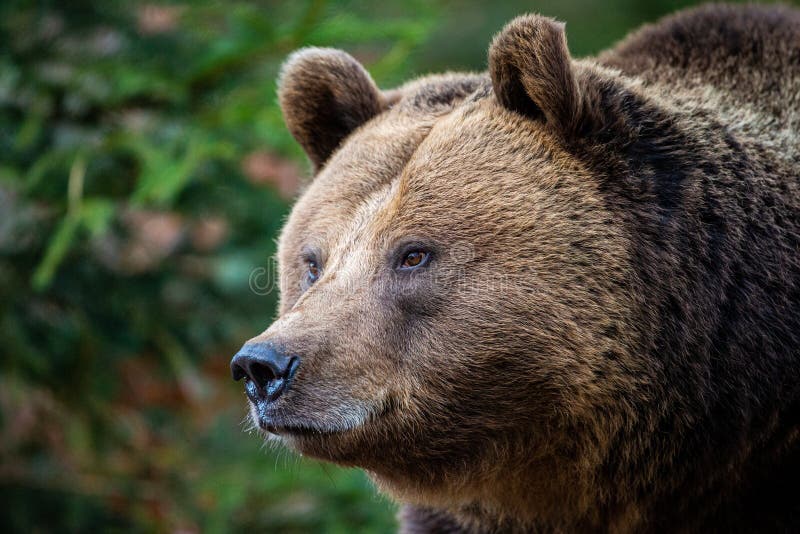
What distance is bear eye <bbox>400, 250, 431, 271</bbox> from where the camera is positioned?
3.56 meters

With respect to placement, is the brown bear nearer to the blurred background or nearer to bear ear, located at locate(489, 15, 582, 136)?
bear ear, located at locate(489, 15, 582, 136)

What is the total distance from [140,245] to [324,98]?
2874 mm

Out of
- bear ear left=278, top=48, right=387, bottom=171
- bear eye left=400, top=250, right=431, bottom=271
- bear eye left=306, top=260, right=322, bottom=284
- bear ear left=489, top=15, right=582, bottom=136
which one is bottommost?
bear eye left=400, top=250, right=431, bottom=271

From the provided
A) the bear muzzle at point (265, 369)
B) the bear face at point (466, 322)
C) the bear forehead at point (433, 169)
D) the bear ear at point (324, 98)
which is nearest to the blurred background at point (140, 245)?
the bear ear at point (324, 98)

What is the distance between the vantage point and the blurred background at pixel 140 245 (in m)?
5.83

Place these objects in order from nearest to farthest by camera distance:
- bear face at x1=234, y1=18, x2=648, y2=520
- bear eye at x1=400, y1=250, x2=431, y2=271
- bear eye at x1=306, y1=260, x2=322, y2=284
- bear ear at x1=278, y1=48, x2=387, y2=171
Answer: bear face at x1=234, y1=18, x2=648, y2=520, bear eye at x1=400, y1=250, x2=431, y2=271, bear eye at x1=306, y1=260, x2=322, y2=284, bear ear at x1=278, y1=48, x2=387, y2=171

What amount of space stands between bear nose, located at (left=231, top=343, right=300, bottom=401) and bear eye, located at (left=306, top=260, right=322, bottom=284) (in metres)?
0.63

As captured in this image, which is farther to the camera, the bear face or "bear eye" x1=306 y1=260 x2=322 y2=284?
"bear eye" x1=306 y1=260 x2=322 y2=284

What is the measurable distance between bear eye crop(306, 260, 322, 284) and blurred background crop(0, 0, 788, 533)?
1.65 m

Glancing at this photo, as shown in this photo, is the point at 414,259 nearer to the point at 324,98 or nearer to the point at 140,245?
the point at 324,98

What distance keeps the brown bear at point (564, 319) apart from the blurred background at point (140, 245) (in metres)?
Result: 2.06

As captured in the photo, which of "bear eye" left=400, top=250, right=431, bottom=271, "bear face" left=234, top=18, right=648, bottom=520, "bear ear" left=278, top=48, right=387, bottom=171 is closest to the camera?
"bear face" left=234, top=18, right=648, bottom=520

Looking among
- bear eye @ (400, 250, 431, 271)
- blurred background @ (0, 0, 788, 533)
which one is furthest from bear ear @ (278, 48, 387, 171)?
blurred background @ (0, 0, 788, 533)

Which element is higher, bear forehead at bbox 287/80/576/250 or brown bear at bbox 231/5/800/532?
bear forehead at bbox 287/80/576/250
